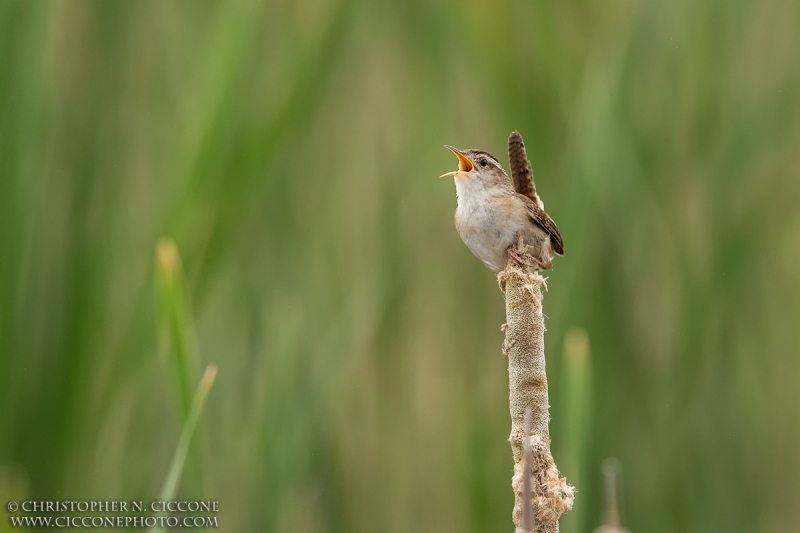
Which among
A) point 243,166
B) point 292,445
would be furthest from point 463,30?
point 292,445

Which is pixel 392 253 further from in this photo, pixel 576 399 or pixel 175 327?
pixel 175 327

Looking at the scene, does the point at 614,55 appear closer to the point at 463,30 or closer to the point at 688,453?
the point at 463,30

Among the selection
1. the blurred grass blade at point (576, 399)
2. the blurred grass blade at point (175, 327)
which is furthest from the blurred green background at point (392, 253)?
the blurred grass blade at point (175, 327)

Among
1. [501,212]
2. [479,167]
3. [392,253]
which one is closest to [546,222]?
[501,212]

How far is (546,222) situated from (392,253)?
0.44 meters

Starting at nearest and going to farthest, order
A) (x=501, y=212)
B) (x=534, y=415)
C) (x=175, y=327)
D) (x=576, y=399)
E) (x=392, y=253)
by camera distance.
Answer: (x=534, y=415), (x=175, y=327), (x=576, y=399), (x=501, y=212), (x=392, y=253)

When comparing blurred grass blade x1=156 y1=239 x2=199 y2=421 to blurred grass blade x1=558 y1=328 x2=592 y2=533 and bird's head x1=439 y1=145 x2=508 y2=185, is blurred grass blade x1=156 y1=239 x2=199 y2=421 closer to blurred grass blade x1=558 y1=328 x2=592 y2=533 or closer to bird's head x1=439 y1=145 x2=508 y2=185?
blurred grass blade x1=558 y1=328 x2=592 y2=533

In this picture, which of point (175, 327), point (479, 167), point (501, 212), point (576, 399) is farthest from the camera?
point (479, 167)

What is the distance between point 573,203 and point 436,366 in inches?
36.2

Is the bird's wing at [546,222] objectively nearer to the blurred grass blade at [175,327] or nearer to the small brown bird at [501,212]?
the small brown bird at [501,212]

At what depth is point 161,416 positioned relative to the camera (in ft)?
6.89

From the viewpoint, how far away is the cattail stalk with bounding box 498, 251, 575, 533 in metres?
0.87

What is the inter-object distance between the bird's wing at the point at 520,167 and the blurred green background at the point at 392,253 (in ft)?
0.30

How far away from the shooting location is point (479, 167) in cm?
193
